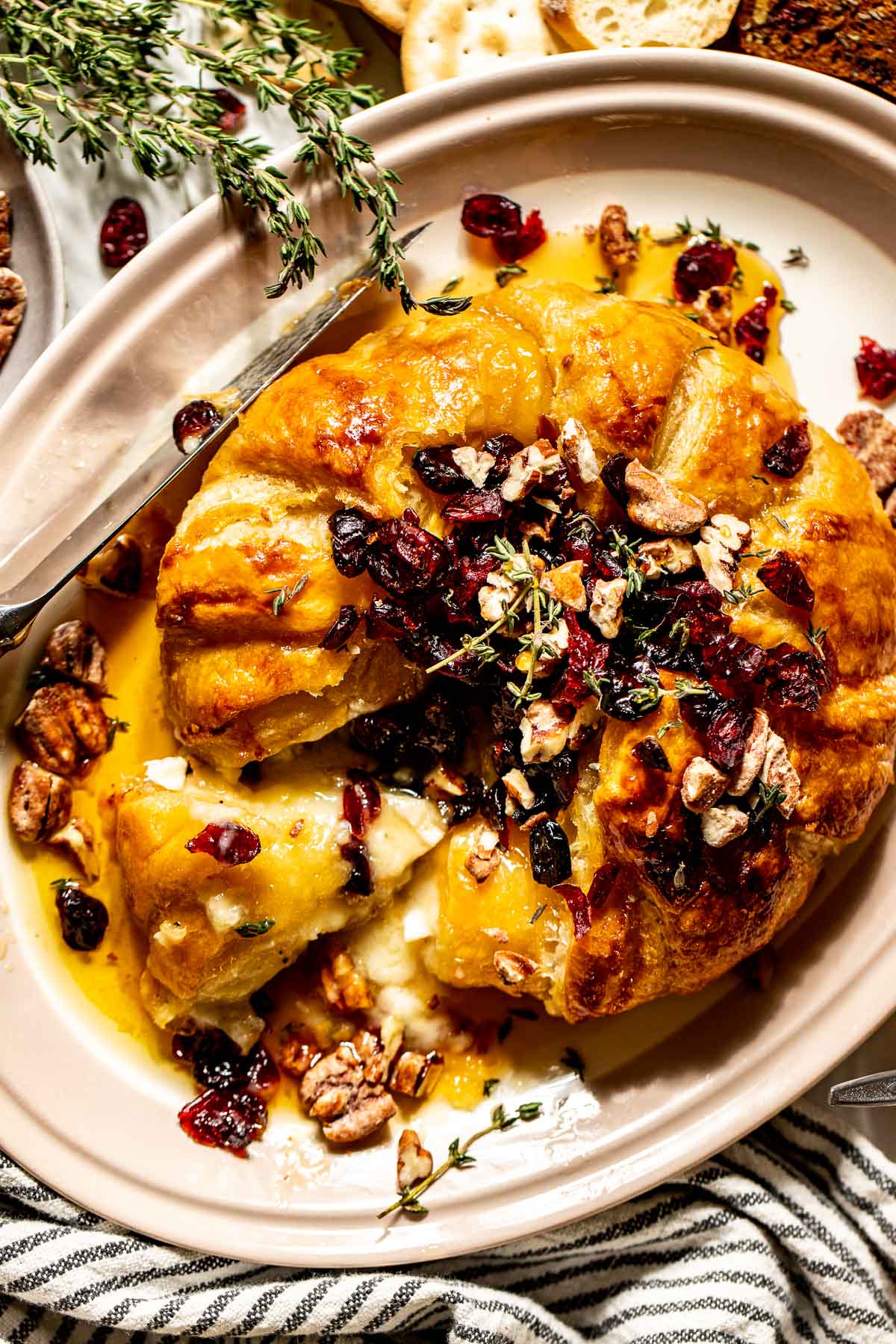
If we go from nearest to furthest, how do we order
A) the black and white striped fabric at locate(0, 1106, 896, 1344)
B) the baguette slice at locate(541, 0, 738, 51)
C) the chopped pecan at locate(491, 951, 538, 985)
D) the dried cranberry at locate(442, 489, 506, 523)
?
the dried cranberry at locate(442, 489, 506, 523) → the chopped pecan at locate(491, 951, 538, 985) → the black and white striped fabric at locate(0, 1106, 896, 1344) → the baguette slice at locate(541, 0, 738, 51)

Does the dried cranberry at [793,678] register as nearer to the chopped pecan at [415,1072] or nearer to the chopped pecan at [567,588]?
the chopped pecan at [567,588]

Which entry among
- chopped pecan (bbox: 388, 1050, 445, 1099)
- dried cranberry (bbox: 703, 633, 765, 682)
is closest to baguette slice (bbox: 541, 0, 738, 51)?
dried cranberry (bbox: 703, 633, 765, 682)

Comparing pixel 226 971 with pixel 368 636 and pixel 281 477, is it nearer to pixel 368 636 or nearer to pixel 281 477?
pixel 368 636

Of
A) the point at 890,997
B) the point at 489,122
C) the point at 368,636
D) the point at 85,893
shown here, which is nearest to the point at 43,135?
the point at 489,122

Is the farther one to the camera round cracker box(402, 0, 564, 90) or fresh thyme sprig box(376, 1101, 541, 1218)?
round cracker box(402, 0, 564, 90)

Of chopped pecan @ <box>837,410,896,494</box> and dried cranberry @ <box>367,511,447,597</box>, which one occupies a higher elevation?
chopped pecan @ <box>837,410,896,494</box>

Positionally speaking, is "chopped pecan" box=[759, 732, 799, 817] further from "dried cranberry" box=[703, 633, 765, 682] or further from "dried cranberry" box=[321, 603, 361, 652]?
"dried cranberry" box=[321, 603, 361, 652]
